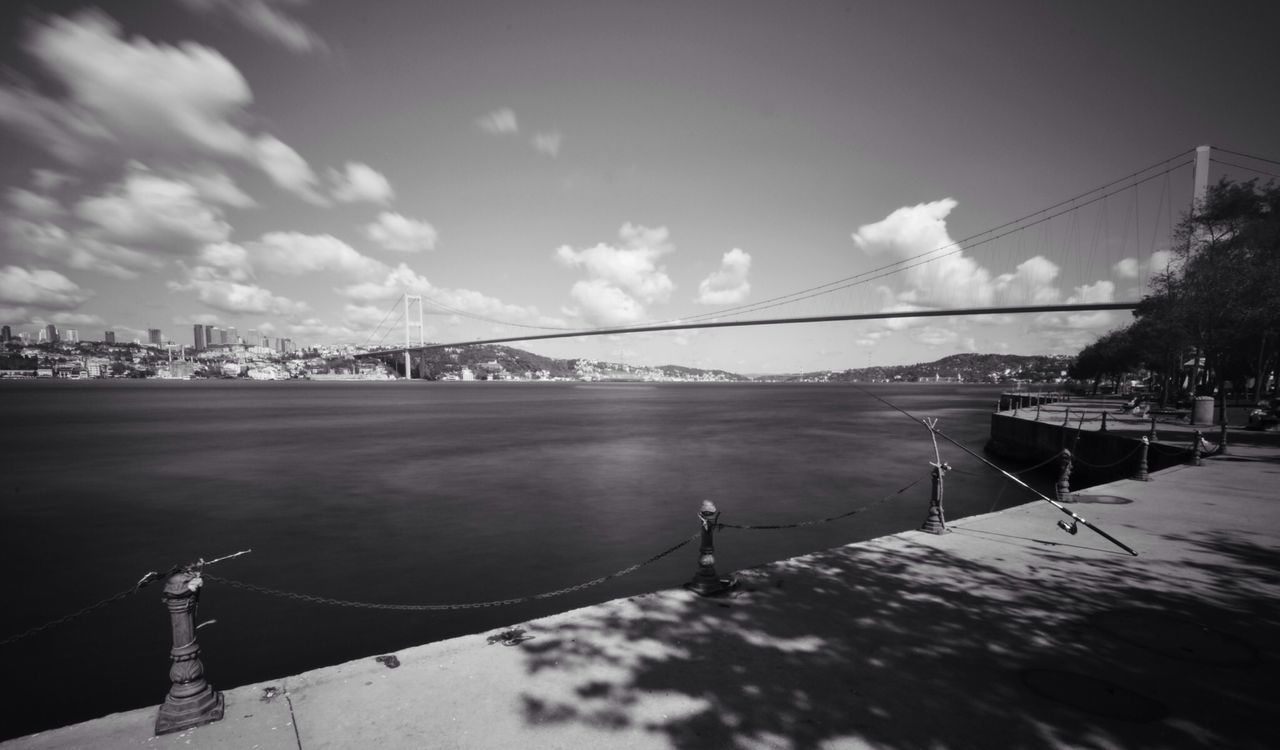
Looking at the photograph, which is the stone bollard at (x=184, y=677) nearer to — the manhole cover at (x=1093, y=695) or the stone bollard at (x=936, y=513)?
the manhole cover at (x=1093, y=695)

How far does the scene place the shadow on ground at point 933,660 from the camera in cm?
384

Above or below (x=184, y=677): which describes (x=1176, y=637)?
below

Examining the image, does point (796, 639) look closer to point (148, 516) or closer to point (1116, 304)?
point (148, 516)

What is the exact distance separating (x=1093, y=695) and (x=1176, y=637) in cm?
171

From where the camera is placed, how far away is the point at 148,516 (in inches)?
723

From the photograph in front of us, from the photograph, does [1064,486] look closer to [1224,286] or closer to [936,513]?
[936,513]

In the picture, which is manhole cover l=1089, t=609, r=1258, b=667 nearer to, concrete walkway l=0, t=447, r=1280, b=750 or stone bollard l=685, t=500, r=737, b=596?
concrete walkway l=0, t=447, r=1280, b=750

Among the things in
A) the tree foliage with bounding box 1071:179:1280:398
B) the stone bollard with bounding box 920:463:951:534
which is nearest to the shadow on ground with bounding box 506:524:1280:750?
the stone bollard with bounding box 920:463:951:534

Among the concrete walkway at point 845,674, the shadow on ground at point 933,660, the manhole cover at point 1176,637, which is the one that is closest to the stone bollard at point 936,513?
the concrete walkway at point 845,674

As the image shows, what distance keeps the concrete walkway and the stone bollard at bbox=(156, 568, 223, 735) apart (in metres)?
0.11

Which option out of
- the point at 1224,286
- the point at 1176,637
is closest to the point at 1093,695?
the point at 1176,637

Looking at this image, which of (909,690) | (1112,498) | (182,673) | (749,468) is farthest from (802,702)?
(749,468)

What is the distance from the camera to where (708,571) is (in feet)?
20.4

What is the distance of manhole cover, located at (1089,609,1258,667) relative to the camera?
15.5ft
